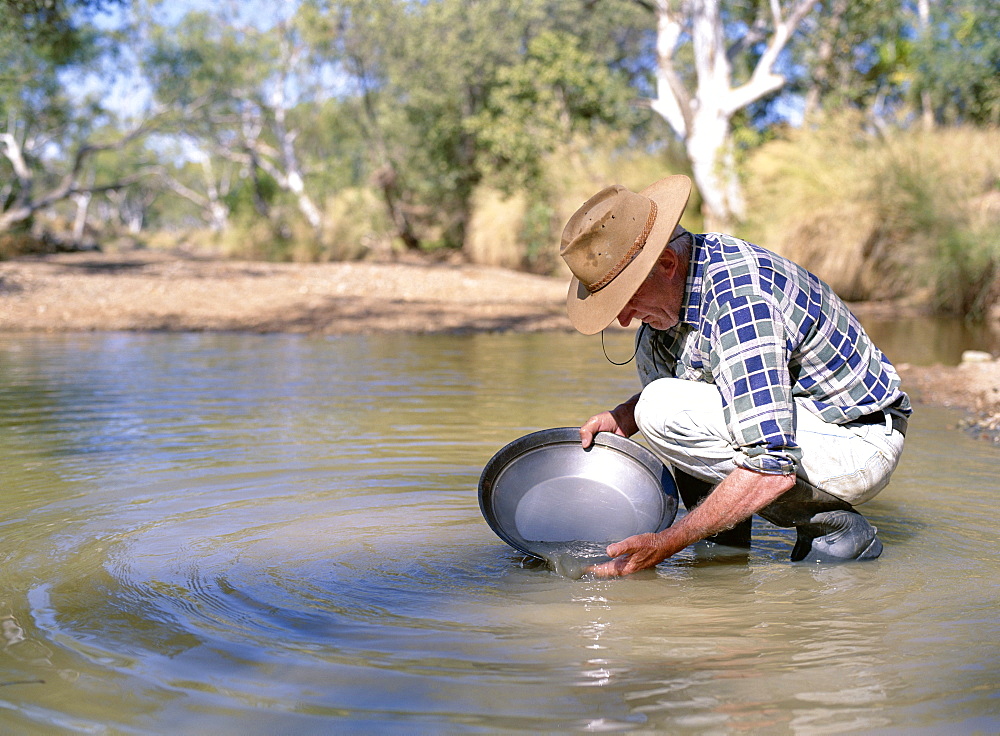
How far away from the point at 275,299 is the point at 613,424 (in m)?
11.7

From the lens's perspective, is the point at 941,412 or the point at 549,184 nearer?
the point at 941,412

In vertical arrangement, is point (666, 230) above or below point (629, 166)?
below

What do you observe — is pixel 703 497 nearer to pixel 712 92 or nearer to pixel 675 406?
pixel 675 406

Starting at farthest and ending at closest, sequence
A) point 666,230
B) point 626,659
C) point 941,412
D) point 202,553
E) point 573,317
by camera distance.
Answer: point 941,412, point 202,553, point 573,317, point 666,230, point 626,659

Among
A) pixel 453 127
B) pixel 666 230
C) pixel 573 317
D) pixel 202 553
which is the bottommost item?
pixel 202 553

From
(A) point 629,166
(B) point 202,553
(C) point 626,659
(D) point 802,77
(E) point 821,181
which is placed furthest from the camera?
(D) point 802,77

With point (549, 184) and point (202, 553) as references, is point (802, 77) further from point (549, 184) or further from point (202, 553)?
point (202, 553)

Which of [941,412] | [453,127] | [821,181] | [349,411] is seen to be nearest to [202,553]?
[349,411]

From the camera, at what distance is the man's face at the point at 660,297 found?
Result: 10.3 ft

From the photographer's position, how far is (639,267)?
3045 mm

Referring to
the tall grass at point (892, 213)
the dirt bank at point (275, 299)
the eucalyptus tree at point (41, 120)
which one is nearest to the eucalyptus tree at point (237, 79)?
the eucalyptus tree at point (41, 120)

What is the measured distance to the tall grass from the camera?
530 inches

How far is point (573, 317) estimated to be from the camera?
11.2 ft

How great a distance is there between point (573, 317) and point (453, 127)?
22866mm
